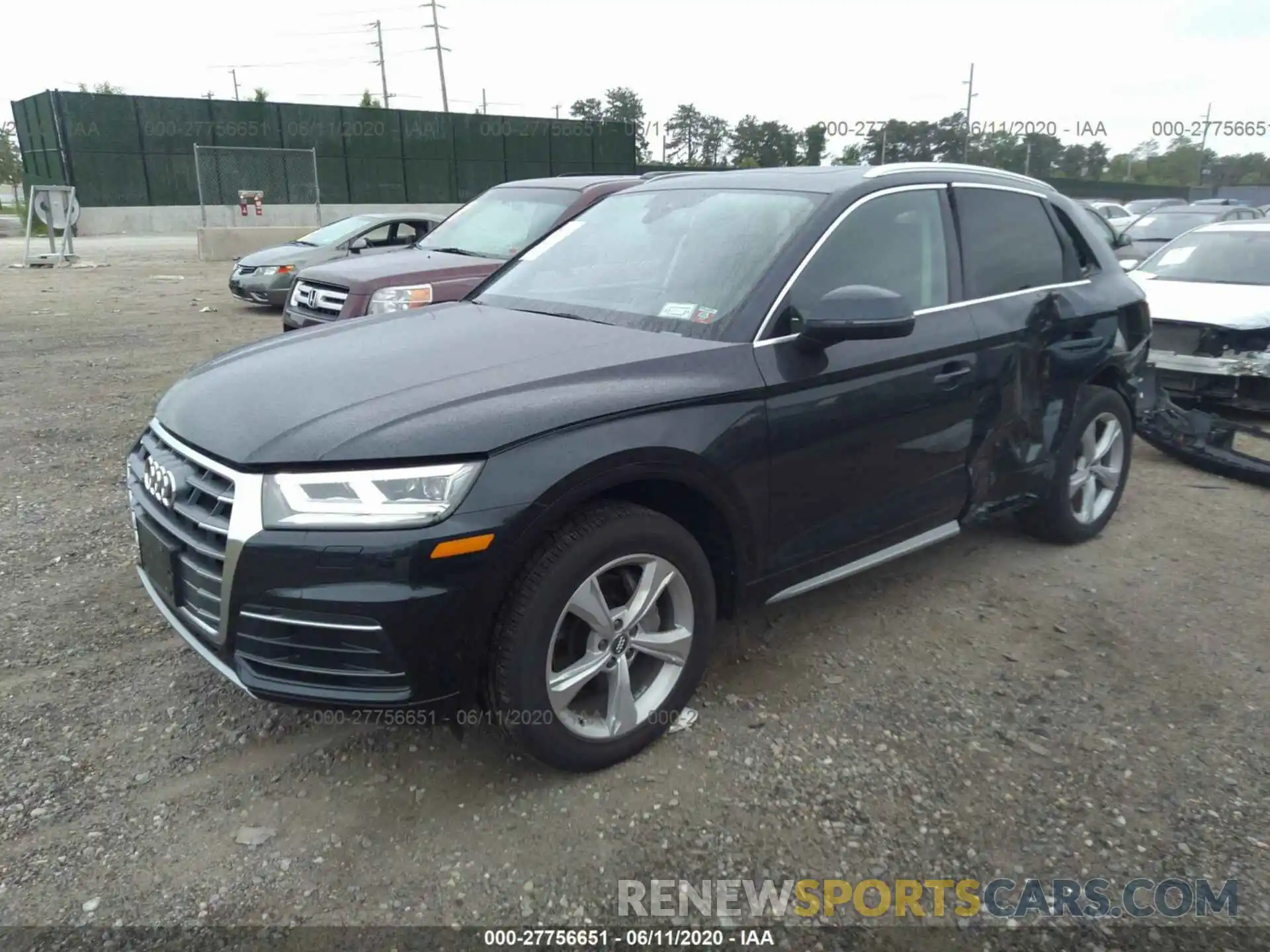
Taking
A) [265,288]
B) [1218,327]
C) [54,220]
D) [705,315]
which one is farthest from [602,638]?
[54,220]

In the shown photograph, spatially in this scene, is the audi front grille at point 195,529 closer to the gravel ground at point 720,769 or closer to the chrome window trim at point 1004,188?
the gravel ground at point 720,769

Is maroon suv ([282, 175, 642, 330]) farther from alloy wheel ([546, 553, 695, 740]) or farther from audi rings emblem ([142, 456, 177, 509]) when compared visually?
alloy wheel ([546, 553, 695, 740])

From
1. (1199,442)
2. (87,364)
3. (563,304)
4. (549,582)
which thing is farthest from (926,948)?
(87,364)

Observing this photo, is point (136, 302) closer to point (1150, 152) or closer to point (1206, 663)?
point (1206, 663)

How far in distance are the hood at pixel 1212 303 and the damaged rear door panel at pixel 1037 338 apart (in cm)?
273

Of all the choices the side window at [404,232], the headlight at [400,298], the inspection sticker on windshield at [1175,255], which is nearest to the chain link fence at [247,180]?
the side window at [404,232]

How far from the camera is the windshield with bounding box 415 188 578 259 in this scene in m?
8.02

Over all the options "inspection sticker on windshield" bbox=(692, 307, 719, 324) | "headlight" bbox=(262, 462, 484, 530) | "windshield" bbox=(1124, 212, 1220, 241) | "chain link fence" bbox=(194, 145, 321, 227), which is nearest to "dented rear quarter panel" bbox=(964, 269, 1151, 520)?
"inspection sticker on windshield" bbox=(692, 307, 719, 324)

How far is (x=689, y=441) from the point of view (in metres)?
2.74

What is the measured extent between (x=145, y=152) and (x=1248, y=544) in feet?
98.5

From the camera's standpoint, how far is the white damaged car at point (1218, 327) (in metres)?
6.87

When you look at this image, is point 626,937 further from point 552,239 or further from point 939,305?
point 552,239

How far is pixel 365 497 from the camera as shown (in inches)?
92.2

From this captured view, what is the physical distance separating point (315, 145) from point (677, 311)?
30778mm
